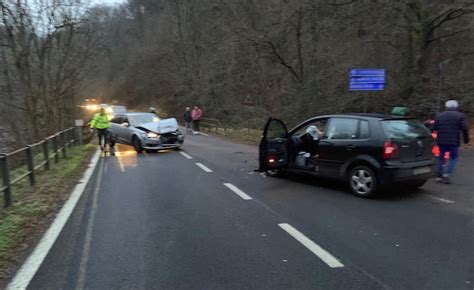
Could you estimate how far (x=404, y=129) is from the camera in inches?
339

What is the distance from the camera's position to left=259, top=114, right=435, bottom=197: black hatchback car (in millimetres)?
8227

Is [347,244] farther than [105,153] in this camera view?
No

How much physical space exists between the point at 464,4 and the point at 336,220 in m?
14.9

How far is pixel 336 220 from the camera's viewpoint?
6848 millimetres

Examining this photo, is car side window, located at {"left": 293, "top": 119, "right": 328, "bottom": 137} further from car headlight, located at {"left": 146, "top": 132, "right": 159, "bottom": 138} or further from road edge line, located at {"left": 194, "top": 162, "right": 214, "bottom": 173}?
car headlight, located at {"left": 146, "top": 132, "right": 159, "bottom": 138}

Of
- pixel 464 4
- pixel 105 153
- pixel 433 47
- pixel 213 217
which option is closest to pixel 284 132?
pixel 213 217

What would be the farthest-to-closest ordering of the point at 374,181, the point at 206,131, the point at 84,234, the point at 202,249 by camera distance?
the point at 206,131, the point at 374,181, the point at 84,234, the point at 202,249

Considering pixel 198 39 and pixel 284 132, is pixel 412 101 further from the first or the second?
pixel 198 39

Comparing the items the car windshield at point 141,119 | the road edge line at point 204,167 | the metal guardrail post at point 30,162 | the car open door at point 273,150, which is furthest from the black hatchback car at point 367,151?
the car windshield at point 141,119

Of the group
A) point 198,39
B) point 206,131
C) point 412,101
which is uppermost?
point 198,39

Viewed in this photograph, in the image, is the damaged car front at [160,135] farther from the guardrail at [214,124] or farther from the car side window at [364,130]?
the car side window at [364,130]

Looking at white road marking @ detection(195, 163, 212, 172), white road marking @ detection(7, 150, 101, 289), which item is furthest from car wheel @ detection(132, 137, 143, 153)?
white road marking @ detection(7, 150, 101, 289)

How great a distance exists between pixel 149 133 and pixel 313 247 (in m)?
13.9

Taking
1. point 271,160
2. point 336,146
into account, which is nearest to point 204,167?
point 271,160
